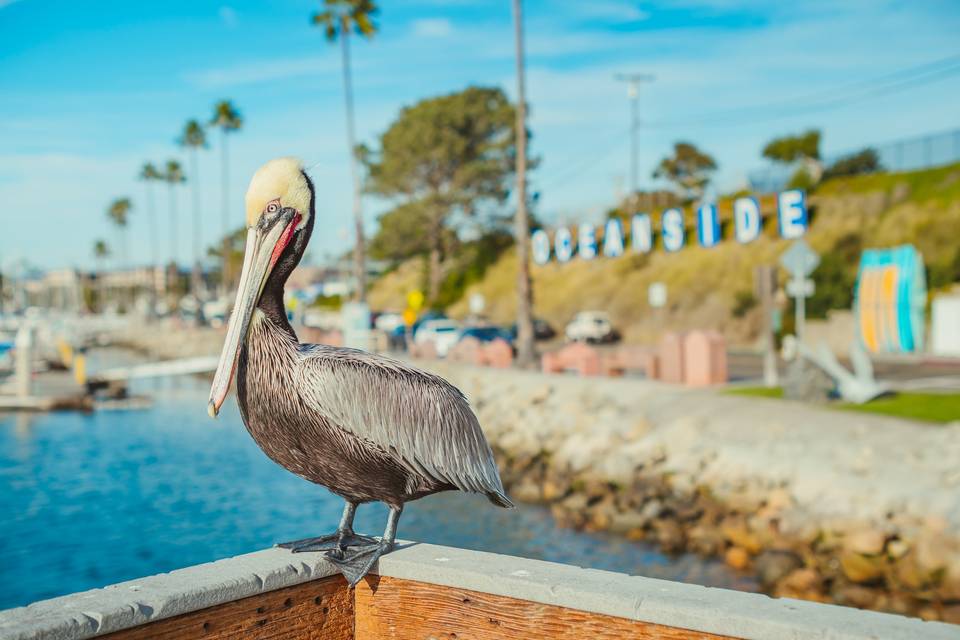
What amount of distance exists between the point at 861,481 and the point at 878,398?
576 cm

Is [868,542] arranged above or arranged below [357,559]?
below

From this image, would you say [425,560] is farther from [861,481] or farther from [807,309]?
[807,309]

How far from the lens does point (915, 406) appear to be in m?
17.7

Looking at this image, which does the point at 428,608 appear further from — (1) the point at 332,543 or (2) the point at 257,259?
(2) the point at 257,259

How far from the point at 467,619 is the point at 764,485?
1159cm

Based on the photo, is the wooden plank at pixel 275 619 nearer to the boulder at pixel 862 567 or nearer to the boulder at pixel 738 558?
the boulder at pixel 862 567

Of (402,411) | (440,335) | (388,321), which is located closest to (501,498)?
(402,411)

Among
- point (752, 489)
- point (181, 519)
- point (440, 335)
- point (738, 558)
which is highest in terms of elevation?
point (440, 335)

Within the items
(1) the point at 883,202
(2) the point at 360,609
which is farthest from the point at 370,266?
(2) the point at 360,609

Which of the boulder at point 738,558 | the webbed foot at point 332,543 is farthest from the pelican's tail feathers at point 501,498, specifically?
the boulder at point 738,558

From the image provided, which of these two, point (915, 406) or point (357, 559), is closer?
point (357, 559)

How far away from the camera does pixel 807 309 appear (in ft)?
131

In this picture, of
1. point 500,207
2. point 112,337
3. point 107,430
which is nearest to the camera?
point 107,430

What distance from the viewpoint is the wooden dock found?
3385 mm
